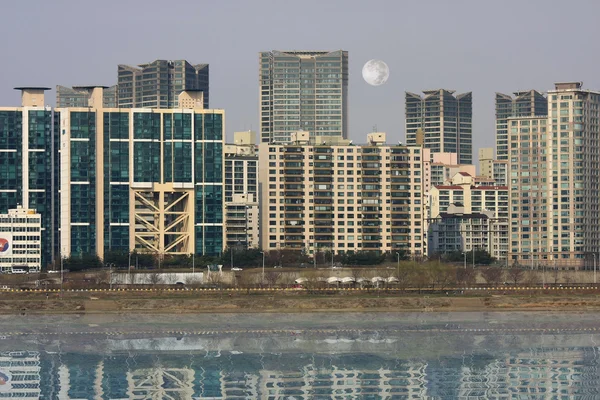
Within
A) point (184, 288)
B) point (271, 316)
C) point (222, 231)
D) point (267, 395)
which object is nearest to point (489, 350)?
point (267, 395)

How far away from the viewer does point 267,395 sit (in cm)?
7312

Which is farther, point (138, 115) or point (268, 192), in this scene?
point (268, 192)

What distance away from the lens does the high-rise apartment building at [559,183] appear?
192500 millimetres

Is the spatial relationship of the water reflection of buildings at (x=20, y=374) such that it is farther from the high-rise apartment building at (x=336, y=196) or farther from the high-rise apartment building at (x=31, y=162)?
the high-rise apartment building at (x=336, y=196)

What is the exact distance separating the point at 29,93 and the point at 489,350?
322ft

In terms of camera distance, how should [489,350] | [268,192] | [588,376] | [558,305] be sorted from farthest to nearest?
1. [268,192]
2. [558,305]
3. [489,350]
4. [588,376]

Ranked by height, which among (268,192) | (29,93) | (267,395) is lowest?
(267,395)

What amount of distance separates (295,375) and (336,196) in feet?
384

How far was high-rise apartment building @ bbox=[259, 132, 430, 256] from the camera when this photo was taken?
644ft

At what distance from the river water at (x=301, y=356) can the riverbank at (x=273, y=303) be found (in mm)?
5020

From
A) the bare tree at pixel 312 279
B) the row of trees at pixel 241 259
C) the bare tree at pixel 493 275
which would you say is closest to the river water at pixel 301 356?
the bare tree at pixel 312 279

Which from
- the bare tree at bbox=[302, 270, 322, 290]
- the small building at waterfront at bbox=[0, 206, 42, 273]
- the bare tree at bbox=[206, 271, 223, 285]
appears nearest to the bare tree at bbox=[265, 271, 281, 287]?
the bare tree at bbox=[302, 270, 322, 290]

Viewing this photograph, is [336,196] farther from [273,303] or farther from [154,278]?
[273,303]

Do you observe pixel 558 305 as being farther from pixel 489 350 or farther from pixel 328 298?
pixel 489 350
